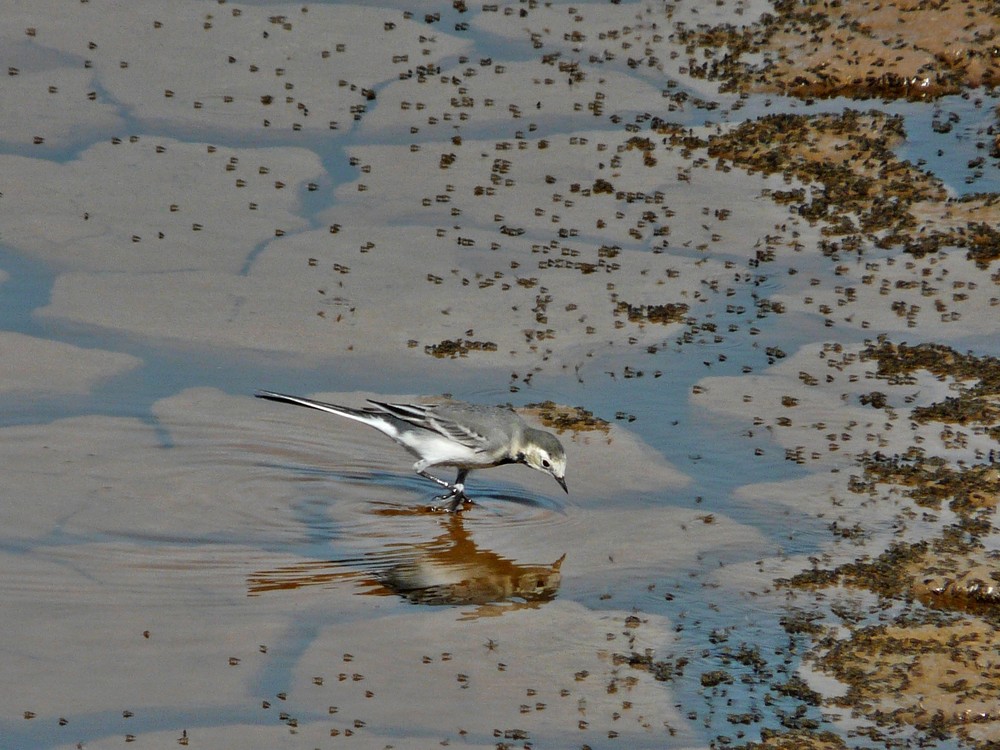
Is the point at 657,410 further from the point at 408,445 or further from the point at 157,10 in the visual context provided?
the point at 157,10

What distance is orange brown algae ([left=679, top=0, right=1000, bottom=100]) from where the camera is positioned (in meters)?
11.5

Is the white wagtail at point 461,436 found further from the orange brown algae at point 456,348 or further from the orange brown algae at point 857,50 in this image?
the orange brown algae at point 857,50

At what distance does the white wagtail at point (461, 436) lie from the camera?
6707mm

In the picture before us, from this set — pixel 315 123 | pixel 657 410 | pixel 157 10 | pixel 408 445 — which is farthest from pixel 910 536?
pixel 157 10

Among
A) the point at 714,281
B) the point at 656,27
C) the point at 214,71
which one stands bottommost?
the point at 714,281

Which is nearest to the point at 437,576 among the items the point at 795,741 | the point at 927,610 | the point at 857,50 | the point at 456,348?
the point at 795,741

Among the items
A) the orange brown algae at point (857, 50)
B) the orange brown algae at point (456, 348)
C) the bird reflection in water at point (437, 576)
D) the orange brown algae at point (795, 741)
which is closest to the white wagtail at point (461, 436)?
the bird reflection in water at point (437, 576)

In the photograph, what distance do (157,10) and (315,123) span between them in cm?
200

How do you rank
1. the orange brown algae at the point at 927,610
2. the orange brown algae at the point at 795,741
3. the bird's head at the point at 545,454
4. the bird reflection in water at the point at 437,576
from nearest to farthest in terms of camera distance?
the orange brown algae at the point at 795,741 → the orange brown algae at the point at 927,610 → the bird reflection in water at the point at 437,576 → the bird's head at the point at 545,454

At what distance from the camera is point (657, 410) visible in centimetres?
762

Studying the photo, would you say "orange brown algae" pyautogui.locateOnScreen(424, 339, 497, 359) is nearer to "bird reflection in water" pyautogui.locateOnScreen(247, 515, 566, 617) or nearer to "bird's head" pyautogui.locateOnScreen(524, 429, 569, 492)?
"bird's head" pyautogui.locateOnScreen(524, 429, 569, 492)

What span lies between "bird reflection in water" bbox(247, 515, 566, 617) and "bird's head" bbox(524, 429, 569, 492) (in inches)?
19.0

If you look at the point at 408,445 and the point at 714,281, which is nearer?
the point at 408,445

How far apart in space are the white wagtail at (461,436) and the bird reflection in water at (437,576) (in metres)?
0.46
